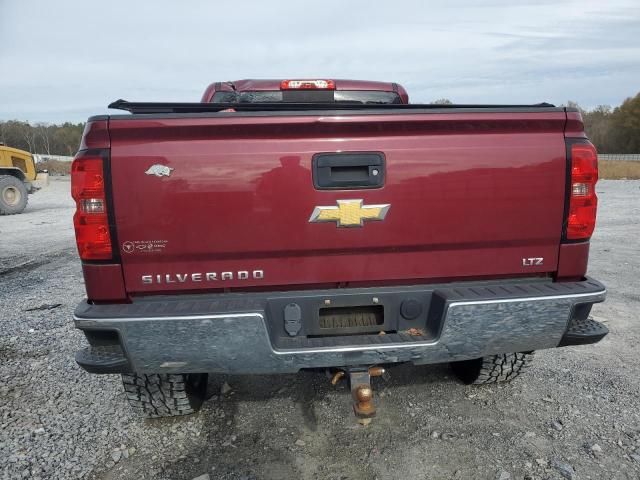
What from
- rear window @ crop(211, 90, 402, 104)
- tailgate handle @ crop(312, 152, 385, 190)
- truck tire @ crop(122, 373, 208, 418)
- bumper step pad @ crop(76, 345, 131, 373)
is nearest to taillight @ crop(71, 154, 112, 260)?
bumper step pad @ crop(76, 345, 131, 373)

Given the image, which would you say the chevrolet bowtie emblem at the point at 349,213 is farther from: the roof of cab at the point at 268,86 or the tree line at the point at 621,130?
the tree line at the point at 621,130

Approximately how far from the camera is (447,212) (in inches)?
88.8

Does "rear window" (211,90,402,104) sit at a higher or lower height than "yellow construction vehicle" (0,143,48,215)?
higher

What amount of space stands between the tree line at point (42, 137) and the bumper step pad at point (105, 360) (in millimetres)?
59273

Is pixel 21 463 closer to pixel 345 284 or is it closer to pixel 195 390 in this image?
pixel 195 390

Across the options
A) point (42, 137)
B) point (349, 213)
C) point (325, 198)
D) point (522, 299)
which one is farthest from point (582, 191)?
point (42, 137)

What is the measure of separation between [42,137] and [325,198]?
71098 mm

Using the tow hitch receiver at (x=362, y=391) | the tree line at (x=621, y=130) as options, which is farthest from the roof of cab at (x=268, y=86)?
the tree line at (x=621, y=130)

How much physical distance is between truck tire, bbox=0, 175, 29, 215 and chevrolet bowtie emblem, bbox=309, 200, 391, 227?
1568 cm

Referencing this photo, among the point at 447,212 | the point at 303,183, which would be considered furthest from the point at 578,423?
the point at 303,183

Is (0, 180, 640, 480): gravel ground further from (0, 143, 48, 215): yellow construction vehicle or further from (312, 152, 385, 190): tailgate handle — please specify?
(0, 143, 48, 215): yellow construction vehicle

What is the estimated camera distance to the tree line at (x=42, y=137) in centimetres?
Answer: 5489

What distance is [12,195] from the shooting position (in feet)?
48.8

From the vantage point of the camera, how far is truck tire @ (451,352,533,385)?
120 inches
